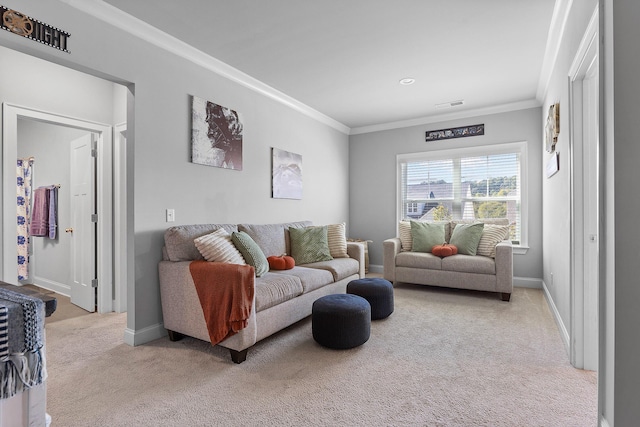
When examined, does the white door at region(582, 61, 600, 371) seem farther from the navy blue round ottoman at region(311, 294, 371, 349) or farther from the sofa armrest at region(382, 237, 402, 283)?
the sofa armrest at region(382, 237, 402, 283)

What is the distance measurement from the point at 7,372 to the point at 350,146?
5675 millimetres

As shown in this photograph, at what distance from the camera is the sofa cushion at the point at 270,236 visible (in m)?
3.50

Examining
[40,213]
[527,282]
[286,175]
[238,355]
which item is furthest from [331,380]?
[40,213]

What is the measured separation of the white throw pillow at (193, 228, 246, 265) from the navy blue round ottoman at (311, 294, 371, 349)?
2.66ft

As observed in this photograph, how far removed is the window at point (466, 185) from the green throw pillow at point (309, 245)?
222 centimetres

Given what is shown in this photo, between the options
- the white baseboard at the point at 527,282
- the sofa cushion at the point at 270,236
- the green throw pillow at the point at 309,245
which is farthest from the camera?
the white baseboard at the point at 527,282

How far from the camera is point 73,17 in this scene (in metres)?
2.30

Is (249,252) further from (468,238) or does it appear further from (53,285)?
(53,285)

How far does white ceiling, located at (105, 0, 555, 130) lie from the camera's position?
250cm

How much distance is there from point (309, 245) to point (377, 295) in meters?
1.00

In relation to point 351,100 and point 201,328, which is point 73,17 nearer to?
point 201,328

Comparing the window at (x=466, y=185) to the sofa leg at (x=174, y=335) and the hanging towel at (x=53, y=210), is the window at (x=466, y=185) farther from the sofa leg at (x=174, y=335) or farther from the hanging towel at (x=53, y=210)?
the hanging towel at (x=53, y=210)

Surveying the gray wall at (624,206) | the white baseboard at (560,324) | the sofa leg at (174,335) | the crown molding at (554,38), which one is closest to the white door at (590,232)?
the white baseboard at (560,324)

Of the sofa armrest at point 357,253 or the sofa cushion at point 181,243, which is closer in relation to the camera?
the sofa cushion at point 181,243
